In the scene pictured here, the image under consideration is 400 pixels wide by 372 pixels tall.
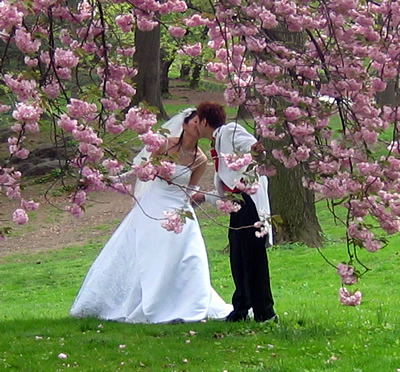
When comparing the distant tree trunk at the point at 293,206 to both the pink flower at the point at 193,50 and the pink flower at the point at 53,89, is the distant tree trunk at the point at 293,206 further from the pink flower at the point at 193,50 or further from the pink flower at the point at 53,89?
the pink flower at the point at 53,89

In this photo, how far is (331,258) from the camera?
12641 millimetres

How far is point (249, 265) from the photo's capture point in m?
7.25

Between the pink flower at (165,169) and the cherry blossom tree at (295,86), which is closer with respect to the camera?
the pink flower at (165,169)

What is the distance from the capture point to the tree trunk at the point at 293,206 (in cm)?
1327

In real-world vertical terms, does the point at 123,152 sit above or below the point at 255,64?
below

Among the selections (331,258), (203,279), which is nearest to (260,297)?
(203,279)

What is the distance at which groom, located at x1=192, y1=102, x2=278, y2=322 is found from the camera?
7.12 metres

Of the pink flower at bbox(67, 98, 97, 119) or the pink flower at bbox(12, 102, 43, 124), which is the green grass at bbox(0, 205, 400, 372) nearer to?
the pink flower at bbox(67, 98, 97, 119)

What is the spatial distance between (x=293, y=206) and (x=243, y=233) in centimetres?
625

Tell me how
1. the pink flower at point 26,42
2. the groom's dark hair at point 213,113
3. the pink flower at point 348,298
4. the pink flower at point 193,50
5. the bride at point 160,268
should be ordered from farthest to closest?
the bride at point 160,268 < the groom's dark hair at point 213,113 < the pink flower at point 348,298 < the pink flower at point 193,50 < the pink flower at point 26,42

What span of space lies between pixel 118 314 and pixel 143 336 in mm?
913

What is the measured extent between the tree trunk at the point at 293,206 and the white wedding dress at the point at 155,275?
5241 mm

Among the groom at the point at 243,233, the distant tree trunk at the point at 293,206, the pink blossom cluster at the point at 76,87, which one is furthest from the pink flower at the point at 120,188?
the distant tree trunk at the point at 293,206

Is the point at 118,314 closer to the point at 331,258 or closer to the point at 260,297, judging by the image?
the point at 260,297
